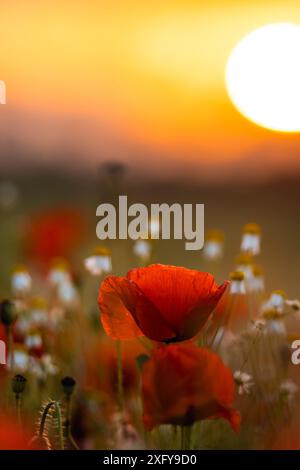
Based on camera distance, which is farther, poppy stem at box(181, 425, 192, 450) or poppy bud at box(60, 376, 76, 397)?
poppy bud at box(60, 376, 76, 397)

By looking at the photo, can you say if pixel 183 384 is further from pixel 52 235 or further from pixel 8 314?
pixel 52 235

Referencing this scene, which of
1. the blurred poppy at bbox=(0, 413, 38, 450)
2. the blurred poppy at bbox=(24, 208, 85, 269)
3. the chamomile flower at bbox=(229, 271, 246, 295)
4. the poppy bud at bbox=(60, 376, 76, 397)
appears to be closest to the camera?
the blurred poppy at bbox=(0, 413, 38, 450)

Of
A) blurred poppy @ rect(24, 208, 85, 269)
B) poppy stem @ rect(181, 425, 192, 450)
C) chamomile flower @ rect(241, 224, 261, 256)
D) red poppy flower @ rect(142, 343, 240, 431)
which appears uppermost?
blurred poppy @ rect(24, 208, 85, 269)

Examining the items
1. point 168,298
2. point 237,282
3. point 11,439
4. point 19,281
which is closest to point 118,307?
point 168,298

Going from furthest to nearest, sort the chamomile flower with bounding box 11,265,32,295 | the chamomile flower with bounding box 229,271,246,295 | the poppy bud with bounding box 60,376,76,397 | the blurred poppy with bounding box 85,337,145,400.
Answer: the chamomile flower with bounding box 11,265,32,295
the blurred poppy with bounding box 85,337,145,400
the chamomile flower with bounding box 229,271,246,295
the poppy bud with bounding box 60,376,76,397

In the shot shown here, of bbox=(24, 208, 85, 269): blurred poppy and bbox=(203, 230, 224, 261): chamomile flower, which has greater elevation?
bbox=(24, 208, 85, 269): blurred poppy

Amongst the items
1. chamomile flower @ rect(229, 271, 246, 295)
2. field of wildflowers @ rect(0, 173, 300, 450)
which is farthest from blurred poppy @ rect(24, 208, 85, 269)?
chamomile flower @ rect(229, 271, 246, 295)

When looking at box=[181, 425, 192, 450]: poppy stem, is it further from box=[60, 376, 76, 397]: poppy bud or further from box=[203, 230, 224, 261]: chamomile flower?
box=[203, 230, 224, 261]: chamomile flower
